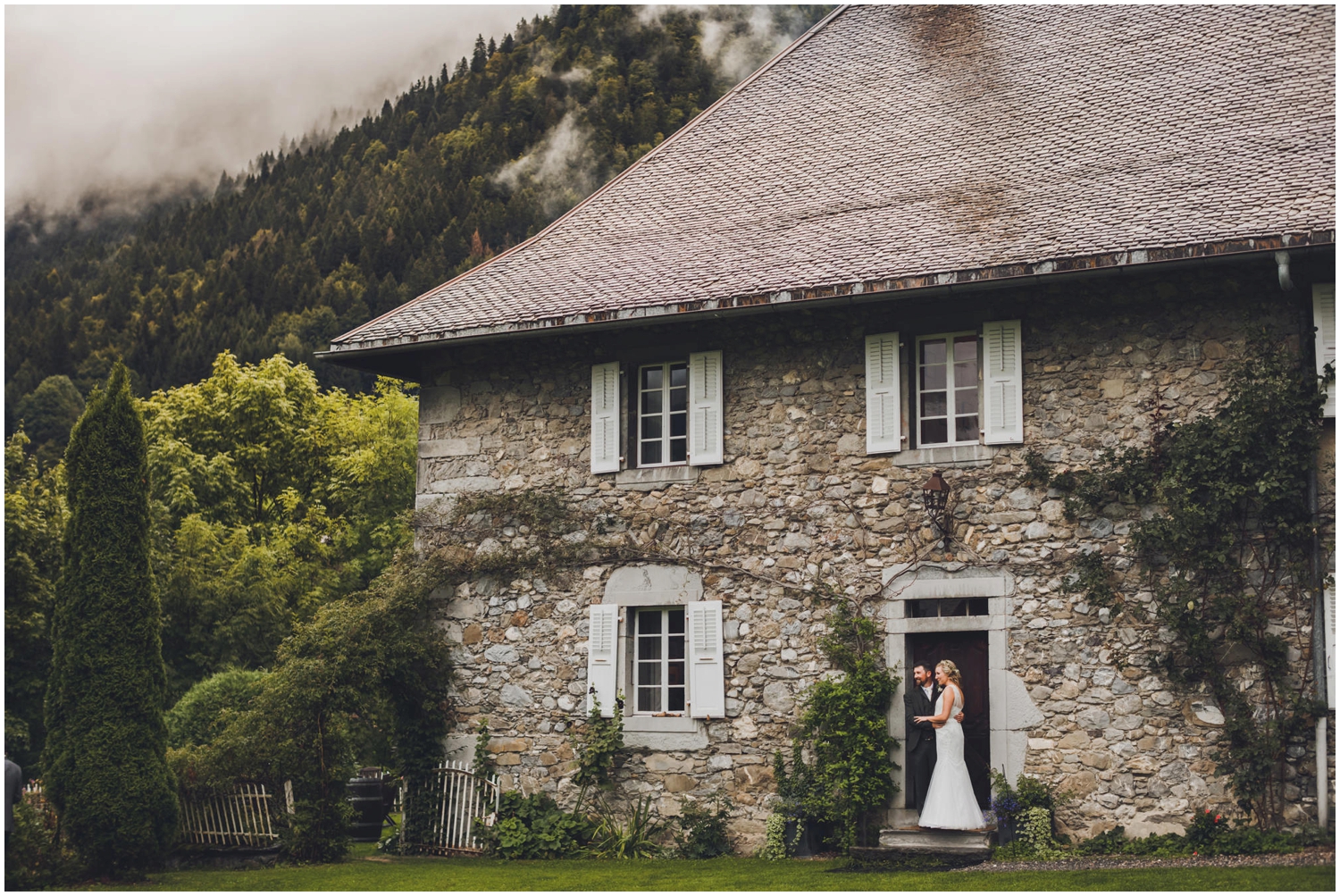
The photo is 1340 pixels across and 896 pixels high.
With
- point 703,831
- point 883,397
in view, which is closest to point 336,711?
point 703,831

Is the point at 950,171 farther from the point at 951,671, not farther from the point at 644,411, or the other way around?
the point at 951,671

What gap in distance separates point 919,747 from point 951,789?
584 millimetres

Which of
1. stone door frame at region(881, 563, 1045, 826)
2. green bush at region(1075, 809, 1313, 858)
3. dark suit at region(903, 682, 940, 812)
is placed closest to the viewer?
green bush at region(1075, 809, 1313, 858)

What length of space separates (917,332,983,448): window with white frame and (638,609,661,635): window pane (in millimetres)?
3082

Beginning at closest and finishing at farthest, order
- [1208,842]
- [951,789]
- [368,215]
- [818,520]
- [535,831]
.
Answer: [1208,842]
[951,789]
[818,520]
[535,831]
[368,215]

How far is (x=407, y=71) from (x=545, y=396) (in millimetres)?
68293

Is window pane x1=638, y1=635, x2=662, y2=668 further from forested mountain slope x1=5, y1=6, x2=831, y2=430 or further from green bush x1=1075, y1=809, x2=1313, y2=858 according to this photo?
forested mountain slope x1=5, y1=6, x2=831, y2=430

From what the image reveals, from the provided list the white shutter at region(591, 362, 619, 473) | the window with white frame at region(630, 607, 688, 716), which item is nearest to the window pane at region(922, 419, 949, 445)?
the window with white frame at region(630, 607, 688, 716)

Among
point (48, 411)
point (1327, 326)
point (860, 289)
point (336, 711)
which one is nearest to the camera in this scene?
point (1327, 326)

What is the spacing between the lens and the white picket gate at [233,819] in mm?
13016

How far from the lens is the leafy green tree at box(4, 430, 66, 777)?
20797 mm

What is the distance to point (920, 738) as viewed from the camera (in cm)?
1195

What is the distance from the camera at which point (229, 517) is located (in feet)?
107

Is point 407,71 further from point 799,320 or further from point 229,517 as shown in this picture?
point 799,320
